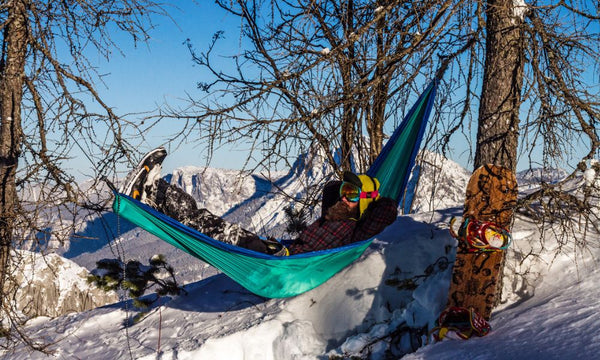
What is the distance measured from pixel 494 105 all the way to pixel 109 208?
240 centimetres

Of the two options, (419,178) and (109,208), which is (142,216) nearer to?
(109,208)

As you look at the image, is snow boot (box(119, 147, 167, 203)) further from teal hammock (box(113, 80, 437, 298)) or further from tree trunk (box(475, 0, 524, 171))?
tree trunk (box(475, 0, 524, 171))

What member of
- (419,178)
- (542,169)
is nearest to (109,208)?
(542,169)

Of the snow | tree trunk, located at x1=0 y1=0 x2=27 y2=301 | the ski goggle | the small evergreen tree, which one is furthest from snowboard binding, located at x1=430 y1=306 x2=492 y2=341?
tree trunk, located at x1=0 y1=0 x2=27 y2=301

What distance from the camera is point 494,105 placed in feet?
9.33

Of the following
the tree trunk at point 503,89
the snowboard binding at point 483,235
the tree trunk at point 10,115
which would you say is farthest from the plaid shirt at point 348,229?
the tree trunk at point 10,115

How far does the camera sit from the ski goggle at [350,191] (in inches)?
140

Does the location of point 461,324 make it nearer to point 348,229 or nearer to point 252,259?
point 252,259

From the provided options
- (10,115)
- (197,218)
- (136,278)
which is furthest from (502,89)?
(10,115)

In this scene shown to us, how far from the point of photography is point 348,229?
3.51m

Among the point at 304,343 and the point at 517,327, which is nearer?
the point at 517,327

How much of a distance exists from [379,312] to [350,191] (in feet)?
3.10

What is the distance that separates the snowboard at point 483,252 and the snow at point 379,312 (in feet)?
0.45

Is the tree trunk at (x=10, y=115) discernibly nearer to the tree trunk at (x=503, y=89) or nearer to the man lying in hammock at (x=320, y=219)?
the man lying in hammock at (x=320, y=219)
